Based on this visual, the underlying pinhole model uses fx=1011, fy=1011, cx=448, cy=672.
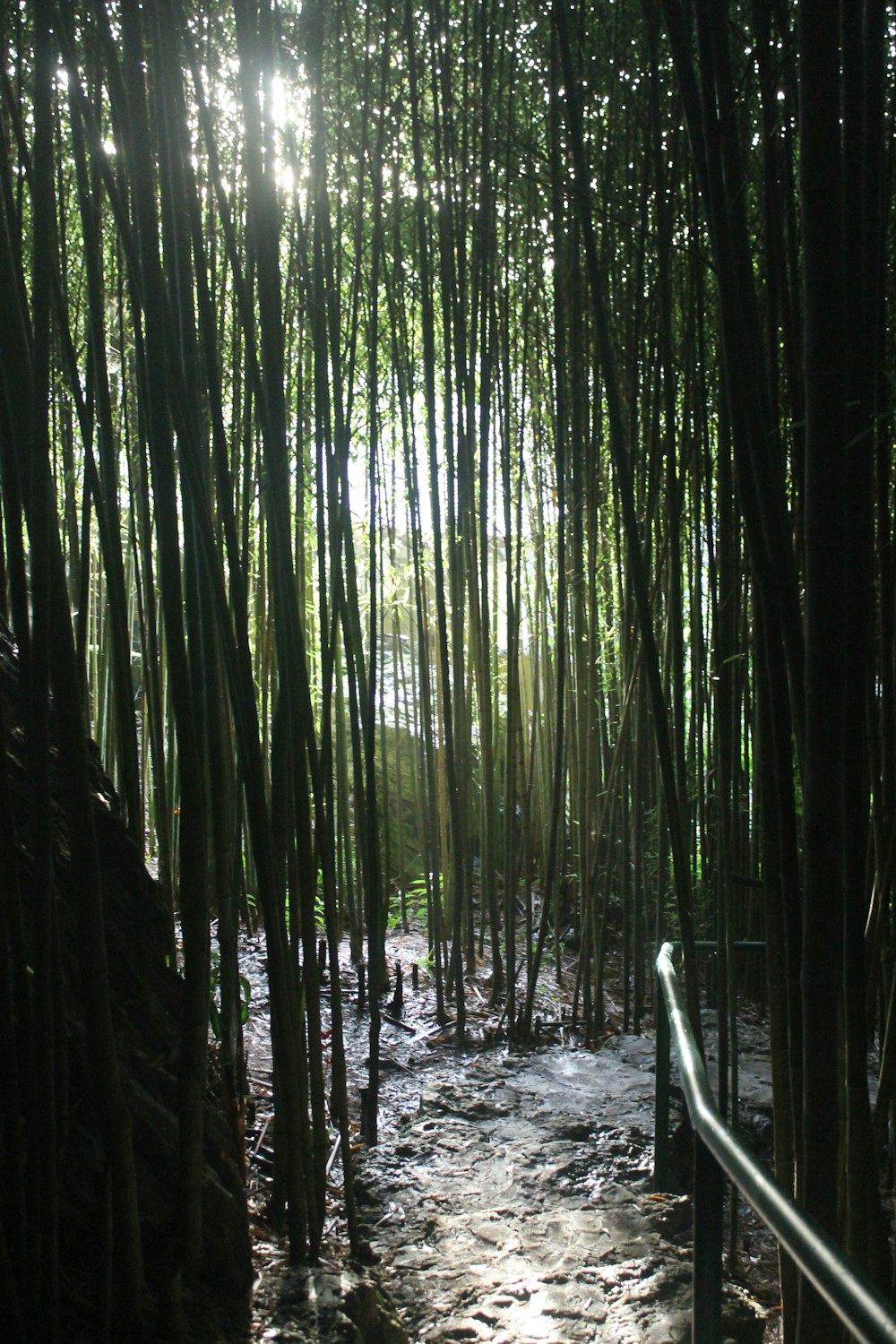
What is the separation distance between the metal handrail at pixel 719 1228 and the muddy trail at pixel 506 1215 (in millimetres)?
618

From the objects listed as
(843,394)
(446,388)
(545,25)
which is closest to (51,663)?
(843,394)

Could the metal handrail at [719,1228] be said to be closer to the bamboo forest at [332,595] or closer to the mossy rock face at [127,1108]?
the bamboo forest at [332,595]

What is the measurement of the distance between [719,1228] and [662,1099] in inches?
34.2

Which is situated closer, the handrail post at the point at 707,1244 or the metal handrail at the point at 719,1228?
the metal handrail at the point at 719,1228

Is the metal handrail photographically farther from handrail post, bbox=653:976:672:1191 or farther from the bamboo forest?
A: handrail post, bbox=653:976:672:1191

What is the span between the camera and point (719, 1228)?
35.0 inches

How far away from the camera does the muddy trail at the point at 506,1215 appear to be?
4.72 feet

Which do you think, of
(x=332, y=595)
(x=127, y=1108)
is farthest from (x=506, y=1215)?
(x=332, y=595)

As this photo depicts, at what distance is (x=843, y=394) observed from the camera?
0.70 metres

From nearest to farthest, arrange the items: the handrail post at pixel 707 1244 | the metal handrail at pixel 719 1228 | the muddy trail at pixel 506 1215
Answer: the metal handrail at pixel 719 1228 → the handrail post at pixel 707 1244 → the muddy trail at pixel 506 1215

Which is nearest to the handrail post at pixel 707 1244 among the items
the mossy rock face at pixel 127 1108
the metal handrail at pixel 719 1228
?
the metal handrail at pixel 719 1228

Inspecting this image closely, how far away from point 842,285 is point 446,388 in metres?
1.77

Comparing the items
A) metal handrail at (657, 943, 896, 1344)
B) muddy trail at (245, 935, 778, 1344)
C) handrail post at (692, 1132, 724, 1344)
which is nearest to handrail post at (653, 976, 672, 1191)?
muddy trail at (245, 935, 778, 1344)

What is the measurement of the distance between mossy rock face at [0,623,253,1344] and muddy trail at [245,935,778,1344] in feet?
0.43
